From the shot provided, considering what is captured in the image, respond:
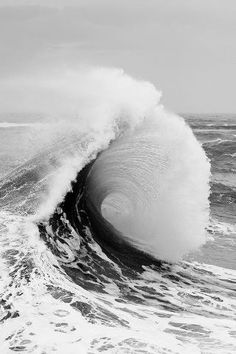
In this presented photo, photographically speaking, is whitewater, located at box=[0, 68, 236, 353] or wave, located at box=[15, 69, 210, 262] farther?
wave, located at box=[15, 69, 210, 262]

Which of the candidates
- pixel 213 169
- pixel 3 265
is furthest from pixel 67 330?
pixel 213 169

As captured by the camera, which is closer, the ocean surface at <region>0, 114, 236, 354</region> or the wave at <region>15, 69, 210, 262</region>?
the ocean surface at <region>0, 114, 236, 354</region>

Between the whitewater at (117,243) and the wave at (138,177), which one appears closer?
the whitewater at (117,243)

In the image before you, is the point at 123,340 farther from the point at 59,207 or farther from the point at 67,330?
the point at 59,207
